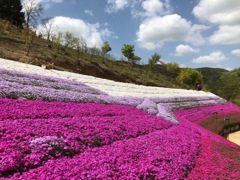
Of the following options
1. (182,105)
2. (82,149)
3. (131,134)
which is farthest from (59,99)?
(182,105)

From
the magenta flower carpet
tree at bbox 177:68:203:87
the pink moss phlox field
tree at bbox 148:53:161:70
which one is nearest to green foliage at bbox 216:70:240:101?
tree at bbox 177:68:203:87

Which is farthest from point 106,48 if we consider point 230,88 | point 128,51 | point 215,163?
point 215,163

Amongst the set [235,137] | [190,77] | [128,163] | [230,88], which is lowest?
[235,137]

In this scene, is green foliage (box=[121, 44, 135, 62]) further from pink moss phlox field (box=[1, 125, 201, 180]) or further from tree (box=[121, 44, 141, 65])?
pink moss phlox field (box=[1, 125, 201, 180])

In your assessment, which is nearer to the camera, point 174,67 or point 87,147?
point 87,147

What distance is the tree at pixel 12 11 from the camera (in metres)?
80.2

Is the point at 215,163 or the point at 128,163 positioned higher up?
the point at 128,163

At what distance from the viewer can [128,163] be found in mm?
10695

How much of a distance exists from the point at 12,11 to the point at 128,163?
83.7 meters

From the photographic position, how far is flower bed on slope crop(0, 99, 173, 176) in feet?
30.0

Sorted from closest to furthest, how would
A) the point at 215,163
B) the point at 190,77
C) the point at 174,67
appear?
the point at 215,163 → the point at 190,77 → the point at 174,67

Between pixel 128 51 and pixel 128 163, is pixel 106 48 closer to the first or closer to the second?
pixel 128 51

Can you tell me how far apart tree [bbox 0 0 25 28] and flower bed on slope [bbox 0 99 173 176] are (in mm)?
72312

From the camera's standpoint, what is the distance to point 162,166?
37.2ft
